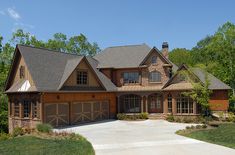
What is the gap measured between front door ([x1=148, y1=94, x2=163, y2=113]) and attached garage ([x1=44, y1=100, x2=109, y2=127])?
559 centimetres

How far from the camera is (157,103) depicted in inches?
1407

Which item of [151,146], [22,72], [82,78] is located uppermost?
[22,72]

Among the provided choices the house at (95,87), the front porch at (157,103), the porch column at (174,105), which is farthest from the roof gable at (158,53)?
the porch column at (174,105)

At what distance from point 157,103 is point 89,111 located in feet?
30.6

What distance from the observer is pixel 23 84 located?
89.4 feet

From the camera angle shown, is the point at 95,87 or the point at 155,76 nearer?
the point at 95,87

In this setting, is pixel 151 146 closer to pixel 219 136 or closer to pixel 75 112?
pixel 219 136

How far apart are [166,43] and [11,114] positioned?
20.9 m

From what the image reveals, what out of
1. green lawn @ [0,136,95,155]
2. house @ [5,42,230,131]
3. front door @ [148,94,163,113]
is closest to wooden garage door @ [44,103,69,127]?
house @ [5,42,230,131]

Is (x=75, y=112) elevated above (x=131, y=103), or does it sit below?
below

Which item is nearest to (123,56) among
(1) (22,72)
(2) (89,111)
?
(2) (89,111)

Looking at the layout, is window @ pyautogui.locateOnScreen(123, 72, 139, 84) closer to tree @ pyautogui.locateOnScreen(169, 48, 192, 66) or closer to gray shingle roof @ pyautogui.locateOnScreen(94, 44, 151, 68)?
gray shingle roof @ pyautogui.locateOnScreen(94, 44, 151, 68)

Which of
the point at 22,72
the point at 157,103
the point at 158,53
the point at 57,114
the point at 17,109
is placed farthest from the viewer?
the point at 157,103

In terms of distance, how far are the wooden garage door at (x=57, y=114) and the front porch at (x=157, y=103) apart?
9.57m
